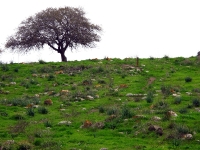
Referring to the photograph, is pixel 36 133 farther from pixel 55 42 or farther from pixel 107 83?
pixel 55 42

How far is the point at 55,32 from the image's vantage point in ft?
135

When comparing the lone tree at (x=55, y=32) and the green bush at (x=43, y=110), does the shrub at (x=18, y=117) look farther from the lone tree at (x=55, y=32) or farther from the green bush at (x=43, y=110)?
the lone tree at (x=55, y=32)

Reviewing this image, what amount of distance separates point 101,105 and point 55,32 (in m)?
21.9

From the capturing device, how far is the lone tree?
135ft

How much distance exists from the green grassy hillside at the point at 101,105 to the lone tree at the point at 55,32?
7.55m

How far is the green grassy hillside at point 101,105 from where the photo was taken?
1491 centimetres

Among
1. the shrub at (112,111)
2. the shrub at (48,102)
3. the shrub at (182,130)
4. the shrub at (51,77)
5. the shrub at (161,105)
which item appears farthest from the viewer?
the shrub at (51,77)

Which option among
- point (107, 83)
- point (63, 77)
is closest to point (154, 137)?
point (107, 83)

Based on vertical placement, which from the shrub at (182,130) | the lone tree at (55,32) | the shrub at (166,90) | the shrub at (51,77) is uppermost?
the lone tree at (55,32)

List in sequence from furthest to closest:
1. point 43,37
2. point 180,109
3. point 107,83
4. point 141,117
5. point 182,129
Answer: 1. point 43,37
2. point 107,83
3. point 180,109
4. point 141,117
5. point 182,129

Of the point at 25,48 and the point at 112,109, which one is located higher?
the point at 25,48

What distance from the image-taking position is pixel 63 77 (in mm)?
28844

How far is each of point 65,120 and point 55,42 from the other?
962 inches

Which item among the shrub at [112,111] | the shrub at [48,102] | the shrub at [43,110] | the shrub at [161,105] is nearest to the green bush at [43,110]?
the shrub at [43,110]
